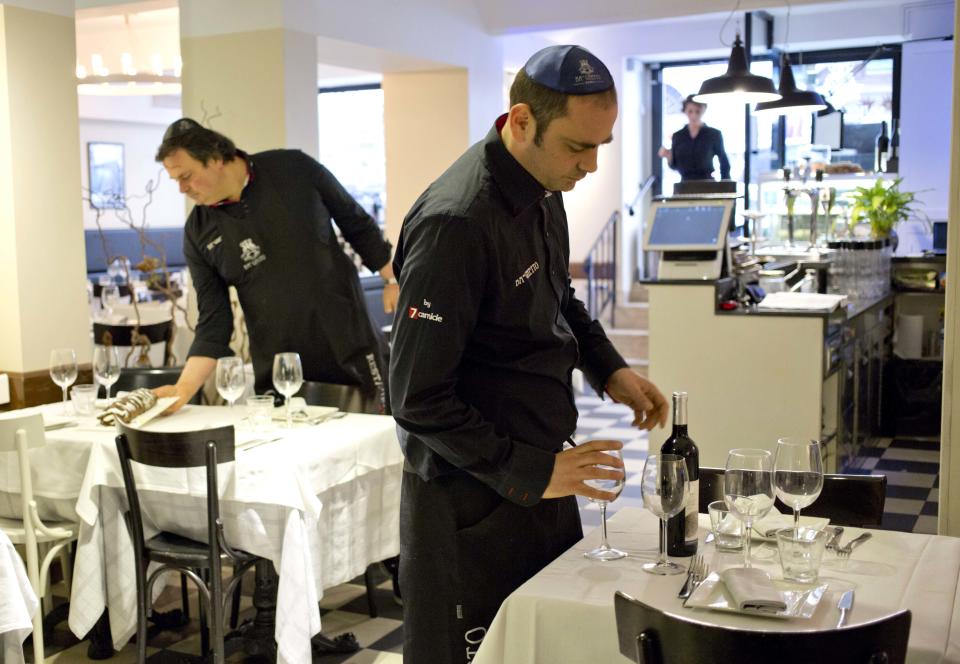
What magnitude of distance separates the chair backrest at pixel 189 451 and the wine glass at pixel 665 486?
5.11 ft

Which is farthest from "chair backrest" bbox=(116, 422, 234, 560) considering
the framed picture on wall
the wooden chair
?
the framed picture on wall

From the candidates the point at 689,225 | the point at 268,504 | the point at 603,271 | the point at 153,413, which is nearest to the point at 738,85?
the point at 689,225

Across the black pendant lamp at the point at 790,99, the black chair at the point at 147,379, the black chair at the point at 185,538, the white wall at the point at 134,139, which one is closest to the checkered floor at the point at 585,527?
the black chair at the point at 185,538

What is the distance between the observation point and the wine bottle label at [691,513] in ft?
6.74

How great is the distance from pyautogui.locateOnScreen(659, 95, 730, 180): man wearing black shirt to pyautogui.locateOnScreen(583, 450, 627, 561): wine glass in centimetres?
943

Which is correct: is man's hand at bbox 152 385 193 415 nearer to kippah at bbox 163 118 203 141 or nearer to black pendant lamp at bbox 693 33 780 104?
kippah at bbox 163 118 203 141

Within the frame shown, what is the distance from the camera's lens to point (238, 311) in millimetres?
6492

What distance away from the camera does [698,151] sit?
36.7 ft

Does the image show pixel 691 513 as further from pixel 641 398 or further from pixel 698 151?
pixel 698 151

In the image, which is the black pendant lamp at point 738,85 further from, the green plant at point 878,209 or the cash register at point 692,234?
the green plant at point 878,209

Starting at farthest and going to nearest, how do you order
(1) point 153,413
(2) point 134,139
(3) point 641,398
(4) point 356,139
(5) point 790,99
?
(4) point 356,139
(2) point 134,139
(5) point 790,99
(1) point 153,413
(3) point 641,398

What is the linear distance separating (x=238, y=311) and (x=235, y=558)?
3338 mm

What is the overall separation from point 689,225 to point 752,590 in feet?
13.6

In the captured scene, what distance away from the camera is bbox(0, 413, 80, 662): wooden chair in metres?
3.42
